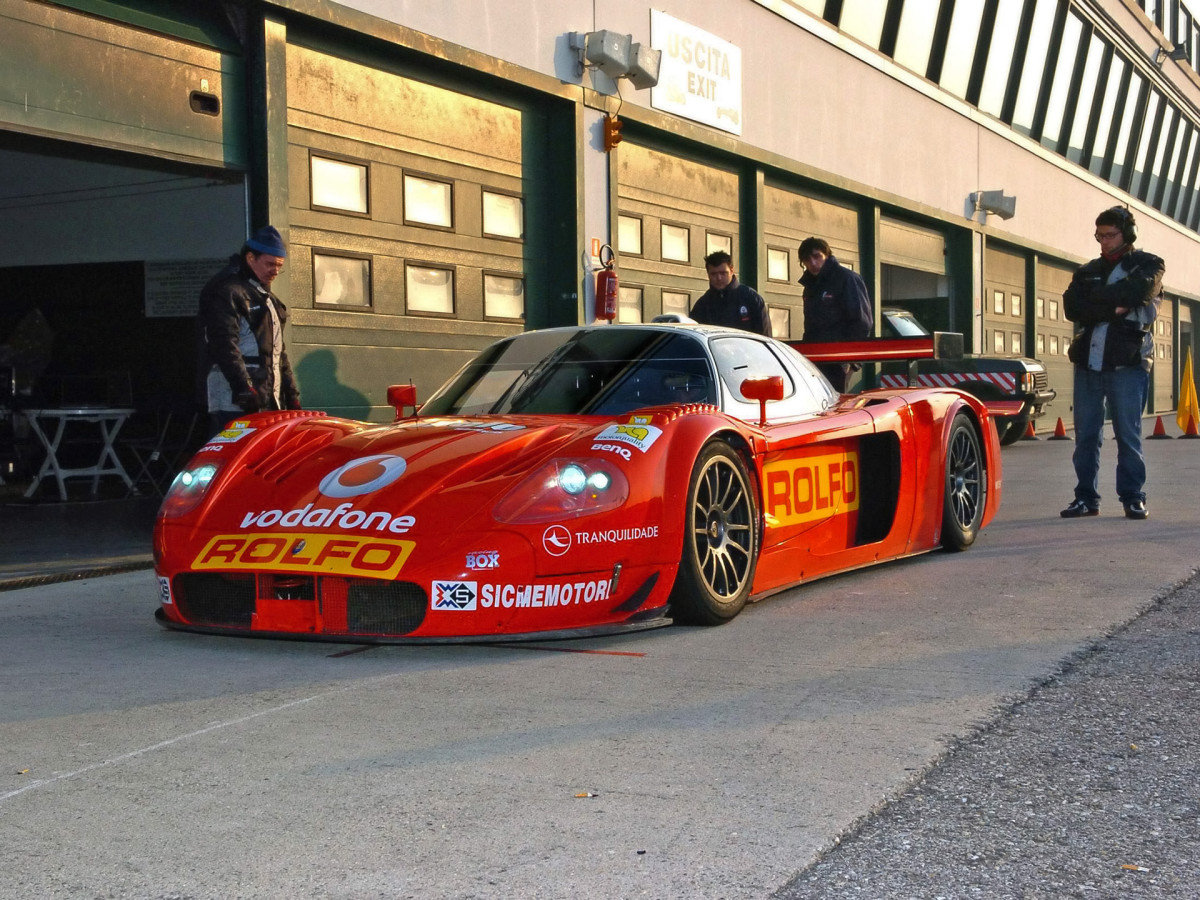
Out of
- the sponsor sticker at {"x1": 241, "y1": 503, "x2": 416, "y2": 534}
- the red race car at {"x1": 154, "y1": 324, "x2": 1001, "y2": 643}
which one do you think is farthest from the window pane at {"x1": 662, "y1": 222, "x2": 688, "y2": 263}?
the sponsor sticker at {"x1": 241, "y1": 503, "x2": 416, "y2": 534}

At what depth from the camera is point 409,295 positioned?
1008 cm

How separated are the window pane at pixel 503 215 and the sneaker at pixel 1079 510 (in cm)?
501

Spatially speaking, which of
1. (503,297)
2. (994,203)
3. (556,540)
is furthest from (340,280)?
(994,203)

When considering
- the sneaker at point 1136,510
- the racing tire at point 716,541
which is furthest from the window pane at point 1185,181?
the racing tire at point 716,541

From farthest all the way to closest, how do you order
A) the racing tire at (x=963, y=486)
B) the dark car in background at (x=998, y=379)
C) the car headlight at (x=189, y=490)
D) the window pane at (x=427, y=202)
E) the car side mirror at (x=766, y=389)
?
the dark car in background at (x=998, y=379), the window pane at (x=427, y=202), the racing tire at (x=963, y=486), the car side mirror at (x=766, y=389), the car headlight at (x=189, y=490)

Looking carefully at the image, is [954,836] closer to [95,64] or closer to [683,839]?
[683,839]

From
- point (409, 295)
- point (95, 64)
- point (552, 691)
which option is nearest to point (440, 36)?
point (409, 295)

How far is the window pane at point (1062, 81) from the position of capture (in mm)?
24672

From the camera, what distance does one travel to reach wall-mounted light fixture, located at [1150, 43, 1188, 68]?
3142 cm

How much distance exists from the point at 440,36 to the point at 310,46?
3.73ft

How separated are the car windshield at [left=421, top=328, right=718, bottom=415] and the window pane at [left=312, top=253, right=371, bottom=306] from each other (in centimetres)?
367

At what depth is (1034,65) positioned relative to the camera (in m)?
23.2

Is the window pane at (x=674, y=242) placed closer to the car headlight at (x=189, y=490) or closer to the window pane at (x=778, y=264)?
the window pane at (x=778, y=264)

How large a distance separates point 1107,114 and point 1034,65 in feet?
21.1
